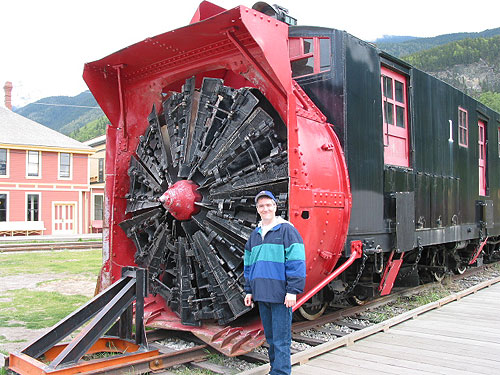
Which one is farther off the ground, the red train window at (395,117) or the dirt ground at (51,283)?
the red train window at (395,117)

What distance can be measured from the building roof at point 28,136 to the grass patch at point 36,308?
2498 centimetres

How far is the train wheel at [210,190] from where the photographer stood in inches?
204

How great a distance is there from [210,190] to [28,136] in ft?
102

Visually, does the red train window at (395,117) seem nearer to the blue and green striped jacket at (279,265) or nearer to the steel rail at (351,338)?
the steel rail at (351,338)

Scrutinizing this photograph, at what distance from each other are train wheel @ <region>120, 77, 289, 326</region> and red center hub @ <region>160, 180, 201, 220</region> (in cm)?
1

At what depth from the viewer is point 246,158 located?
211 inches

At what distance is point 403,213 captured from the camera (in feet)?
21.6

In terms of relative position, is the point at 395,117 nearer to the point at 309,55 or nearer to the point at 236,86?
the point at 309,55

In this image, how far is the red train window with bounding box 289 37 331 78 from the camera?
231 inches

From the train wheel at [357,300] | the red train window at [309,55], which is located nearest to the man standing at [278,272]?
the red train window at [309,55]

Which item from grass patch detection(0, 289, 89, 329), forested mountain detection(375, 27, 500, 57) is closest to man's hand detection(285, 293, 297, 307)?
grass patch detection(0, 289, 89, 329)

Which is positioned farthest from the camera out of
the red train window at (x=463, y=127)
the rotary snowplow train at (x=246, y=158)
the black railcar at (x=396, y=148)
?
the red train window at (x=463, y=127)

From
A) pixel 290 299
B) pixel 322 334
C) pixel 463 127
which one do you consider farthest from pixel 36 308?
pixel 463 127

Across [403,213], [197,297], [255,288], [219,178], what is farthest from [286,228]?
[403,213]
